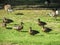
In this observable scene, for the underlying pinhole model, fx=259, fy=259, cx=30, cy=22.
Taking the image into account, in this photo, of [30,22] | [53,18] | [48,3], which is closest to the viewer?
[30,22]

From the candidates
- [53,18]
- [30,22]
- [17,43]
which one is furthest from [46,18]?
[17,43]

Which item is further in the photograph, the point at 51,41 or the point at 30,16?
the point at 30,16

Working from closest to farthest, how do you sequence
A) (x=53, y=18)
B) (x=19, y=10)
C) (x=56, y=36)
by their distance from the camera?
(x=56, y=36), (x=53, y=18), (x=19, y=10)

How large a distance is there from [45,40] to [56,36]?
3.77 feet

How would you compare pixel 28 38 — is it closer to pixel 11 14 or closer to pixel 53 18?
pixel 53 18

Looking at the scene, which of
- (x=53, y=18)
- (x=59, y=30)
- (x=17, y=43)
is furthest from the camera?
(x=53, y=18)

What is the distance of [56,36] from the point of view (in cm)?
1603

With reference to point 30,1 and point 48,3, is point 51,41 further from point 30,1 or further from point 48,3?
point 30,1

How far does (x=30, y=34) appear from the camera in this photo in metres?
16.2

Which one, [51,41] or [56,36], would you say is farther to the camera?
[56,36]

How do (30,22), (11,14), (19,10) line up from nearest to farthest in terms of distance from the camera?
(30,22) → (11,14) → (19,10)

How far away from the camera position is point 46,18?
71.7 ft

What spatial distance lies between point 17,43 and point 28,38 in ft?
3.71

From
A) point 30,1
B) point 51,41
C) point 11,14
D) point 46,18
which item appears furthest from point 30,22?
point 30,1
